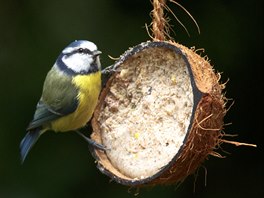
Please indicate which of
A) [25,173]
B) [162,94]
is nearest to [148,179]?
[162,94]

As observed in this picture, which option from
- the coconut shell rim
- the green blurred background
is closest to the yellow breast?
the coconut shell rim

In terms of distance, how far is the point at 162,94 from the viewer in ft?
10.7

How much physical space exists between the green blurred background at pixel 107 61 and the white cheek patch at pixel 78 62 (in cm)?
93

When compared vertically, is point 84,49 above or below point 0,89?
above

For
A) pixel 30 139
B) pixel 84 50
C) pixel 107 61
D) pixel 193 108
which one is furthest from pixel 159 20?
pixel 107 61

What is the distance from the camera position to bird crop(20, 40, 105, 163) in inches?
131

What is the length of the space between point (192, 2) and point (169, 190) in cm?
116

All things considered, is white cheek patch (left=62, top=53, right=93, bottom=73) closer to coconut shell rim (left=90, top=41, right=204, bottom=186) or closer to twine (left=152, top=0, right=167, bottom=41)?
coconut shell rim (left=90, top=41, right=204, bottom=186)

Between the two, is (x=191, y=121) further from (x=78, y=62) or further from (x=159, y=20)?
(x=78, y=62)

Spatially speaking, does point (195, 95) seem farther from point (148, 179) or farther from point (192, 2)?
point (192, 2)

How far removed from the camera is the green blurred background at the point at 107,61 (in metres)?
4.36

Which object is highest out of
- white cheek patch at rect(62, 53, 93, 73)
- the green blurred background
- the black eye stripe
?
the black eye stripe

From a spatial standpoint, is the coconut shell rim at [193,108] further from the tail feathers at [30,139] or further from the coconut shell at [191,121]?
the tail feathers at [30,139]

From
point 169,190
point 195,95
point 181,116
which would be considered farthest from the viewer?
point 169,190
